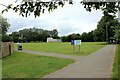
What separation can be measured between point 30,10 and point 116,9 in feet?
6.96

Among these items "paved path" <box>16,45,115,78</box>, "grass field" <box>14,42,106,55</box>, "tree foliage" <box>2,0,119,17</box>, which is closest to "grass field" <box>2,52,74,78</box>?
"paved path" <box>16,45,115,78</box>

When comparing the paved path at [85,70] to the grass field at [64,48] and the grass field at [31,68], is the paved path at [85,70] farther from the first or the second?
the grass field at [64,48]

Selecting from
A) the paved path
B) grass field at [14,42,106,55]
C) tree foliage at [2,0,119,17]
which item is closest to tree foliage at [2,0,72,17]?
tree foliage at [2,0,119,17]

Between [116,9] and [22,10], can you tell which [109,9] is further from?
[22,10]

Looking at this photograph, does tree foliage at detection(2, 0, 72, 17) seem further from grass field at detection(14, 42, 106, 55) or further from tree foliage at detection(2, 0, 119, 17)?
grass field at detection(14, 42, 106, 55)

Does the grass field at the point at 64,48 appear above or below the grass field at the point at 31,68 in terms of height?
above

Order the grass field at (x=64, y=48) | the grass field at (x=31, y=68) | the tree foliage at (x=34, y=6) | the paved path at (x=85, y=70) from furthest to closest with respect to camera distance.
→ the grass field at (x=64, y=48), the grass field at (x=31, y=68), the paved path at (x=85, y=70), the tree foliage at (x=34, y=6)

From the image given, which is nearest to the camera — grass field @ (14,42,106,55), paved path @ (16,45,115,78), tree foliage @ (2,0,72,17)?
tree foliage @ (2,0,72,17)

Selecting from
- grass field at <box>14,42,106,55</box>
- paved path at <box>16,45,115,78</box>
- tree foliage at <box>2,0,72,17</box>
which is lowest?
paved path at <box>16,45,115,78</box>

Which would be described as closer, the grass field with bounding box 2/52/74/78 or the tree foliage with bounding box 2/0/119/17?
the tree foliage with bounding box 2/0/119/17

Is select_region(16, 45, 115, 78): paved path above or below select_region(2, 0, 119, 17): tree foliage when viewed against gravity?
below

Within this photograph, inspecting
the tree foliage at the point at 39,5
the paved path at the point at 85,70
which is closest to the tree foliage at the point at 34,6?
the tree foliage at the point at 39,5

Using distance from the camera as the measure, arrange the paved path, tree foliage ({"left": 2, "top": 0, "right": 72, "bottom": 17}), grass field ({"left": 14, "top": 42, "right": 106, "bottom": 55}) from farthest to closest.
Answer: grass field ({"left": 14, "top": 42, "right": 106, "bottom": 55})
the paved path
tree foliage ({"left": 2, "top": 0, "right": 72, "bottom": 17})

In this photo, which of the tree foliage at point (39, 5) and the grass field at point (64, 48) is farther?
the grass field at point (64, 48)
